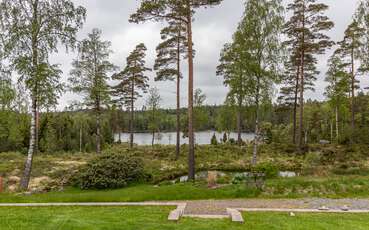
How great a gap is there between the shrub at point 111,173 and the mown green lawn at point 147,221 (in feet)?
16.7

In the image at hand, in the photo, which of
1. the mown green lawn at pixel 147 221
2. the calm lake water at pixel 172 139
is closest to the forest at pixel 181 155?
the mown green lawn at pixel 147 221

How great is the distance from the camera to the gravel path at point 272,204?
8867 mm

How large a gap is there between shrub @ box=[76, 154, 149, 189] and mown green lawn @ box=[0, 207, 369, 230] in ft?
16.7

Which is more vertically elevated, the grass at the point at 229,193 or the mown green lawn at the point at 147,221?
the mown green lawn at the point at 147,221

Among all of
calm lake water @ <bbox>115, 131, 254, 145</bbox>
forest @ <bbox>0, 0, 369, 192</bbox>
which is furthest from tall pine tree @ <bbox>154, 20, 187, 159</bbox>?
calm lake water @ <bbox>115, 131, 254, 145</bbox>

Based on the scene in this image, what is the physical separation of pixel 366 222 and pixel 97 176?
10303 millimetres

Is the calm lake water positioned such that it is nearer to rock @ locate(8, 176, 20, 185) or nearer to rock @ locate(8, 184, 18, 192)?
rock @ locate(8, 176, 20, 185)

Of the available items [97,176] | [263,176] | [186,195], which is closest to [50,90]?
[97,176]

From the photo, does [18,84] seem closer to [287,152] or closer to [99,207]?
[99,207]

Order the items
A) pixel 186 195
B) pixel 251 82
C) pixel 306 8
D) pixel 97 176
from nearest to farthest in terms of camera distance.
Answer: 1. pixel 186 195
2. pixel 97 176
3. pixel 251 82
4. pixel 306 8

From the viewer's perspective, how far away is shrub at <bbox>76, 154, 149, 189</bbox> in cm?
1348

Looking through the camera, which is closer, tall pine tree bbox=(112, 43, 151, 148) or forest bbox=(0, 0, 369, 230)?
forest bbox=(0, 0, 369, 230)

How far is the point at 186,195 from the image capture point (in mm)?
11023

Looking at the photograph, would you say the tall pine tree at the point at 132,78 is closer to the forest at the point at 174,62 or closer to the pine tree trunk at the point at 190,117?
the forest at the point at 174,62
